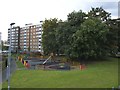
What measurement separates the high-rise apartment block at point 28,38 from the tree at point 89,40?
83.2m

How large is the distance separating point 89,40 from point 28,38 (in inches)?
3830

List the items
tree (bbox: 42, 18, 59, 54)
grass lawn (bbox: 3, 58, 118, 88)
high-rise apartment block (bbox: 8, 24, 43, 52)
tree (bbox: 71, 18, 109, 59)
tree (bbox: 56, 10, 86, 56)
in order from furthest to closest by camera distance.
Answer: high-rise apartment block (bbox: 8, 24, 43, 52) < tree (bbox: 42, 18, 59, 54) < tree (bbox: 56, 10, 86, 56) < tree (bbox: 71, 18, 109, 59) < grass lawn (bbox: 3, 58, 118, 88)

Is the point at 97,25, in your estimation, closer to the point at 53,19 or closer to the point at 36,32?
the point at 53,19

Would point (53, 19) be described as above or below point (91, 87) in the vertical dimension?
above

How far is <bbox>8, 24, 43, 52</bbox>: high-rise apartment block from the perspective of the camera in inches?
5017

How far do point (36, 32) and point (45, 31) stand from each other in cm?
6997

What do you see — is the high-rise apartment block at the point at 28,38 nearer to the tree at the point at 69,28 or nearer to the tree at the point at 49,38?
the tree at the point at 49,38

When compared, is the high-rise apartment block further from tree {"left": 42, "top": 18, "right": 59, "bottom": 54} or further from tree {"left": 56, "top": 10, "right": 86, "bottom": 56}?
tree {"left": 56, "top": 10, "right": 86, "bottom": 56}

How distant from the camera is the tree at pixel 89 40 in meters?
40.0

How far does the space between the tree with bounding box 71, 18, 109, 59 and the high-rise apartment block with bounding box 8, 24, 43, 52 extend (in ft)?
273

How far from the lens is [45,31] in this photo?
201ft

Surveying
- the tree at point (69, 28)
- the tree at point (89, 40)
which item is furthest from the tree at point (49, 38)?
the tree at point (89, 40)

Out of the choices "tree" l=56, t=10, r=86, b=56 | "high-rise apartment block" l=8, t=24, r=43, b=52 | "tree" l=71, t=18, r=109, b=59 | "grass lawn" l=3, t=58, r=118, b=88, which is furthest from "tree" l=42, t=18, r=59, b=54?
"high-rise apartment block" l=8, t=24, r=43, b=52

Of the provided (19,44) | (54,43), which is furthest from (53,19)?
(19,44)
